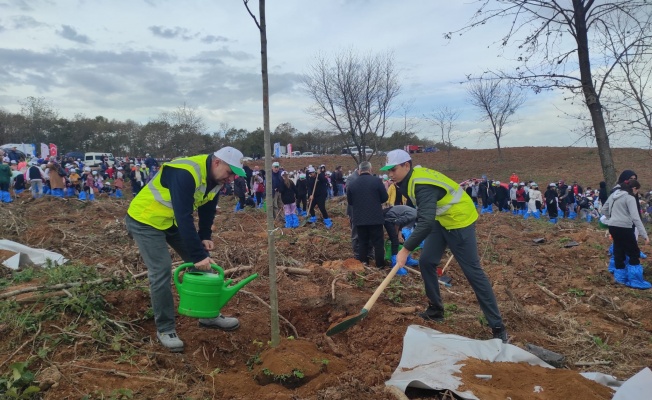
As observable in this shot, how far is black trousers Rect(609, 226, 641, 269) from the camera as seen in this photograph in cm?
730

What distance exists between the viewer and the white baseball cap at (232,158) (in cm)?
365

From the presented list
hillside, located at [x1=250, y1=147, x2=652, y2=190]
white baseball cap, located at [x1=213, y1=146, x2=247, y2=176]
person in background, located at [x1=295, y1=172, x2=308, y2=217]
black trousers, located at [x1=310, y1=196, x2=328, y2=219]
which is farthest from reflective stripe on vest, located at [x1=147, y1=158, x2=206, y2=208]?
hillside, located at [x1=250, y1=147, x2=652, y2=190]

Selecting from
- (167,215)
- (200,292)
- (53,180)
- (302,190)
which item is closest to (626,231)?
(200,292)

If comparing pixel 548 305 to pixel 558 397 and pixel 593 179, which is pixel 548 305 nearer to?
pixel 558 397

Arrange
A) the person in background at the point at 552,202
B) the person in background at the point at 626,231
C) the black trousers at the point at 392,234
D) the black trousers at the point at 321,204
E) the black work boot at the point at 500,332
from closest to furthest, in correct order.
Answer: the black work boot at the point at 500,332
the person in background at the point at 626,231
the black trousers at the point at 392,234
the black trousers at the point at 321,204
the person in background at the point at 552,202

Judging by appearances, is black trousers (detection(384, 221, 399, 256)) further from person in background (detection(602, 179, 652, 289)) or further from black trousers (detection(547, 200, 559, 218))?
black trousers (detection(547, 200, 559, 218))

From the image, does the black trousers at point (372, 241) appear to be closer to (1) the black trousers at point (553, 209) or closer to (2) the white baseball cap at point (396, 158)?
(2) the white baseball cap at point (396, 158)

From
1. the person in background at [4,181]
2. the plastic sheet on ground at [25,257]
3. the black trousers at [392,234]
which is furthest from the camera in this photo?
the person in background at [4,181]

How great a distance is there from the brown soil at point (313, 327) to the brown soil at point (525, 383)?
62 centimetres

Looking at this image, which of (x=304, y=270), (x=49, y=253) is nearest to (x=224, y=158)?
(x=304, y=270)

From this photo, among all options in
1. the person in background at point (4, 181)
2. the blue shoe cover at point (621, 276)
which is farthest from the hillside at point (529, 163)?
the blue shoe cover at point (621, 276)

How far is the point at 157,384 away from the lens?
309 cm

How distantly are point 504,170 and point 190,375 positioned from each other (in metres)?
36.2

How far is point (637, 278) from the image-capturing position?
7273 mm
